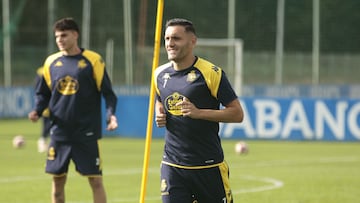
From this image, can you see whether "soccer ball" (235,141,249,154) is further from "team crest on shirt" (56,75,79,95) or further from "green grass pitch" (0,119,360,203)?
"team crest on shirt" (56,75,79,95)

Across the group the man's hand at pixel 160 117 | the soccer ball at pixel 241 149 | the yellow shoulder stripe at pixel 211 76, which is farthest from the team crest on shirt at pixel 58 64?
the soccer ball at pixel 241 149

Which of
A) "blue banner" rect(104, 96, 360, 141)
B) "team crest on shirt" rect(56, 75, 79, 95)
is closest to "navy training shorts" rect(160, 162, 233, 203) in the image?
"team crest on shirt" rect(56, 75, 79, 95)

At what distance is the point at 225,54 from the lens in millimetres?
36250

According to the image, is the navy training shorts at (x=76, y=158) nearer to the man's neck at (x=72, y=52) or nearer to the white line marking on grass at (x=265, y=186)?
the man's neck at (x=72, y=52)

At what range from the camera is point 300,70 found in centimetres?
3809

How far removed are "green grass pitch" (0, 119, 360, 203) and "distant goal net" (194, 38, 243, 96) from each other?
10.1 metres

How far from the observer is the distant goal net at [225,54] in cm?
3538

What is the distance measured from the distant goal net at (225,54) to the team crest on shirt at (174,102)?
2595 centimetres

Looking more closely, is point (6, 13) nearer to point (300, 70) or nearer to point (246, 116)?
point (300, 70)

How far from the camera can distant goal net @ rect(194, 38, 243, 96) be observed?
3538 centimetres

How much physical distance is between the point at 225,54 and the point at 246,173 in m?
18.6

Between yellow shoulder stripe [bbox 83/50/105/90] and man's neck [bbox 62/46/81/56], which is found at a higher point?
man's neck [bbox 62/46/81/56]

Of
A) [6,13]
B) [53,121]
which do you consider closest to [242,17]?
[6,13]

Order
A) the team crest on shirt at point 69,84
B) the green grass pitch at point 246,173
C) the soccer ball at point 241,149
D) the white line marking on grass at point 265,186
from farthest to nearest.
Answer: the soccer ball at point 241,149 → the white line marking on grass at point 265,186 → the green grass pitch at point 246,173 → the team crest on shirt at point 69,84
